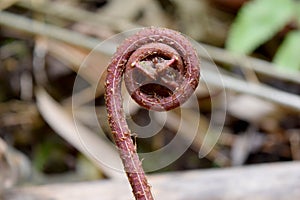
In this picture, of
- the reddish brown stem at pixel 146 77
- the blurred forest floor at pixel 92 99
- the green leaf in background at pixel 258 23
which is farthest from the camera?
the green leaf in background at pixel 258 23

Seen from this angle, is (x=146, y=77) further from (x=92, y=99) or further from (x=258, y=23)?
(x=258, y=23)

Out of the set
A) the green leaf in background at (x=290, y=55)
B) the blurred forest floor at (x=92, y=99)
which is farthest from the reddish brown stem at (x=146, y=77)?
the green leaf in background at (x=290, y=55)

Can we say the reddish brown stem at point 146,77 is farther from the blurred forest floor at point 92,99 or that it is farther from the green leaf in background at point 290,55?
the green leaf in background at point 290,55

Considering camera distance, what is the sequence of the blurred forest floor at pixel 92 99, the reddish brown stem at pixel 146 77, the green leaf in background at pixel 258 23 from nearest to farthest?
the reddish brown stem at pixel 146 77 → the blurred forest floor at pixel 92 99 → the green leaf in background at pixel 258 23

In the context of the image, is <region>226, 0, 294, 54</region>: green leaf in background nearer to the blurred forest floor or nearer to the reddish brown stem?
the blurred forest floor

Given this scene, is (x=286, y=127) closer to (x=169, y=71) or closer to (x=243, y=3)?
(x=243, y=3)

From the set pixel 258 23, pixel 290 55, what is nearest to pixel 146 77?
pixel 290 55

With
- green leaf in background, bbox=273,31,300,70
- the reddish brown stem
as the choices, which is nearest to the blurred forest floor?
green leaf in background, bbox=273,31,300,70
